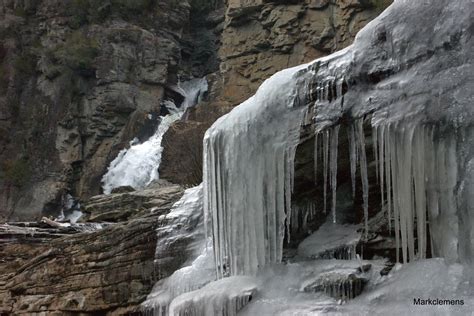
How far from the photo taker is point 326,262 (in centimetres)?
676

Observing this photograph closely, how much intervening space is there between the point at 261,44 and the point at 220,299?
12.6 m

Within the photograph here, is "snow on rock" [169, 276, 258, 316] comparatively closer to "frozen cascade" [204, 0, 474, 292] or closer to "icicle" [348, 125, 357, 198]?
"frozen cascade" [204, 0, 474, 292]

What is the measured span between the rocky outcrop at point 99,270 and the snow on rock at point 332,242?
1971 millimetres

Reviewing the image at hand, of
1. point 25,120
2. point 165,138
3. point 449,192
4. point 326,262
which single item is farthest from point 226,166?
point 25,120

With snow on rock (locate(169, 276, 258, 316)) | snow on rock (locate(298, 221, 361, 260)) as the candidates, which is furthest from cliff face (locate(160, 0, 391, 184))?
snow on rock (locate(169, 276, 258, 316))

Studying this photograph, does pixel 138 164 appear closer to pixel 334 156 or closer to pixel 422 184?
pixel 334 156

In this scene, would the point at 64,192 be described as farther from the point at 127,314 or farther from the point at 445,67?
the point at 445,67

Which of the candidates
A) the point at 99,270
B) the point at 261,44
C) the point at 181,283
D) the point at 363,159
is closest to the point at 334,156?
the point at 363,159

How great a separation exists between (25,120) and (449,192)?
20802 millimetres

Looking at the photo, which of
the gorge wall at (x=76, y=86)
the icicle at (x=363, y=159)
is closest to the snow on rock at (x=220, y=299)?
the icicle at (x=363, y=159)

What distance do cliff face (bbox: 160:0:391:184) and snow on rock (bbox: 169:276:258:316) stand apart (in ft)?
31.1

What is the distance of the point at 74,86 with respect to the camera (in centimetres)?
2339

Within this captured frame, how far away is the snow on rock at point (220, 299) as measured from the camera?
6578 mm

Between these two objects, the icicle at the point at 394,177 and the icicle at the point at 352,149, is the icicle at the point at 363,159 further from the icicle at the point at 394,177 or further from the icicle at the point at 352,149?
the icicle at the point at 394,177
